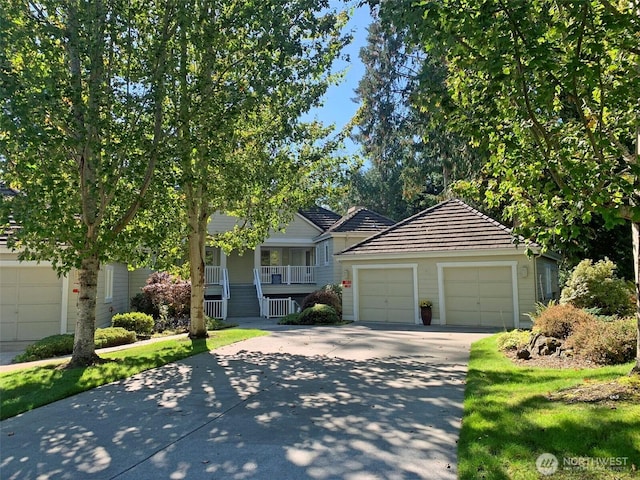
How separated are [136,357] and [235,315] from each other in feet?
43.0

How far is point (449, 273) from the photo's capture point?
662 inches

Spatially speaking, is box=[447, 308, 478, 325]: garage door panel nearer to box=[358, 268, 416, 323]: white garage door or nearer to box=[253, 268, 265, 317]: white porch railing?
box=[358, 268, 416, 323]: white garage door

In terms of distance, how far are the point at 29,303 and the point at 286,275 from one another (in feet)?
43.3

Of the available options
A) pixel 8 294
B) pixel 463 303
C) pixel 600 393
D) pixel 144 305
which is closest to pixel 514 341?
pixel 600 393

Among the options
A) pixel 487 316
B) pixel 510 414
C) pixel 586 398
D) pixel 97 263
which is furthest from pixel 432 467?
pixel 487 316

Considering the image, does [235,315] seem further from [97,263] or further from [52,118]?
[52,118]

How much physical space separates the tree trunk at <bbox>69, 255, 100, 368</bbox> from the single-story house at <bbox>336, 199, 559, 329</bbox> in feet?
36.2

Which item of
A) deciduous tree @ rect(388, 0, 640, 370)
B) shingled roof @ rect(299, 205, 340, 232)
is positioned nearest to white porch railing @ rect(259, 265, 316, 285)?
shingled roof @ rect(299, 205, 340, 232)

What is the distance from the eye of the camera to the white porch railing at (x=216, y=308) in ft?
71.7

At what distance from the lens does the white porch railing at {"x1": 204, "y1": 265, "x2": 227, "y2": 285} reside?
2455 cm

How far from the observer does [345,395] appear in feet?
21.8

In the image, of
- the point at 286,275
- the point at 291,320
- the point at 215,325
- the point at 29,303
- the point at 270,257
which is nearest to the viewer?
the point at 29,303

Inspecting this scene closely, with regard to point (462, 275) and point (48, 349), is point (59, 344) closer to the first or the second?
point (48, 349)

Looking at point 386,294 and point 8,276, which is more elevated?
point 8,276
